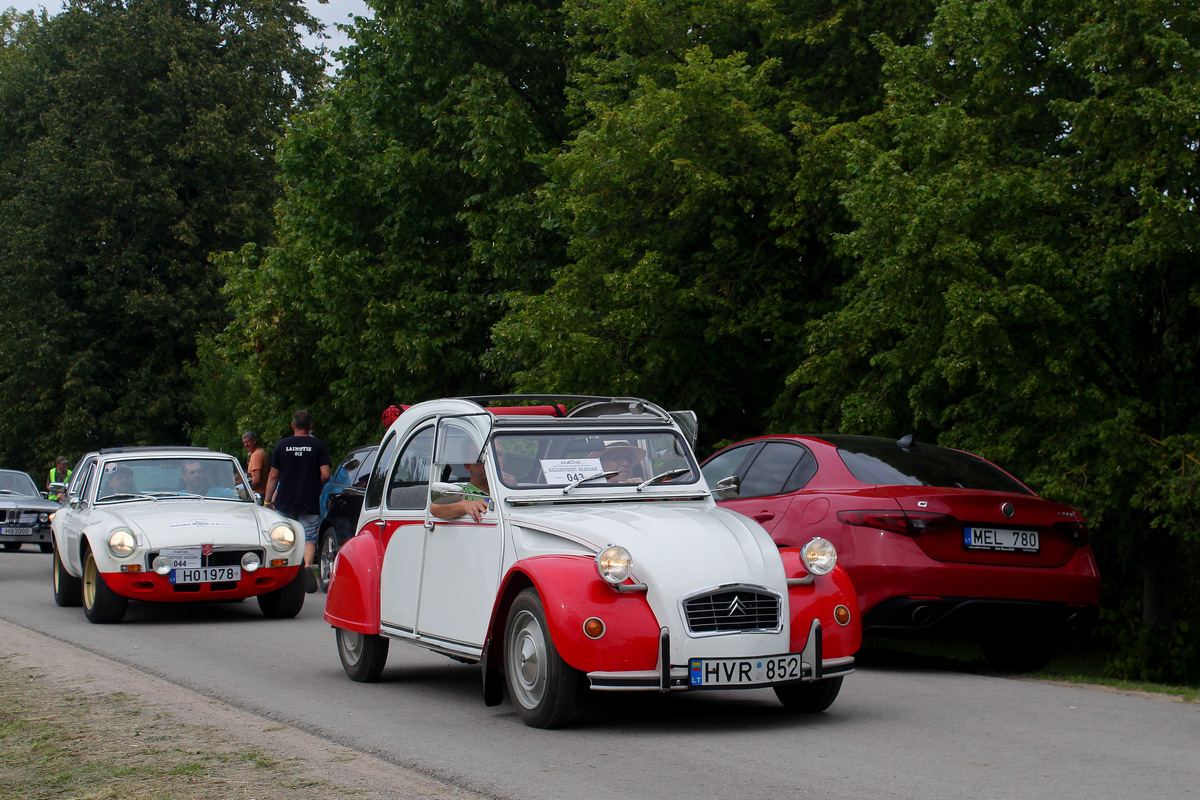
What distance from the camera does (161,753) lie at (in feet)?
20.0

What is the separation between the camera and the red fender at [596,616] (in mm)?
6309

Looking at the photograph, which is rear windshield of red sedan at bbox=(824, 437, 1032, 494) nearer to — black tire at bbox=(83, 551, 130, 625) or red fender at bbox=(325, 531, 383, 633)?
red fender at bbox=(325, 531, 383, 633)

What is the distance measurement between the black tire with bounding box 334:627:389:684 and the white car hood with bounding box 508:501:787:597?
181cm

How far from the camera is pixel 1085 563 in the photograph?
9047 millimetres

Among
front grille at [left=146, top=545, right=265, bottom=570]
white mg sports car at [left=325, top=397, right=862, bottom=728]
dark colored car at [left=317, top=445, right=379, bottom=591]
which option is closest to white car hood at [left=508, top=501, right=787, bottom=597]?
white mg sports car at [left=325, top=397, right=862, bottom=728]

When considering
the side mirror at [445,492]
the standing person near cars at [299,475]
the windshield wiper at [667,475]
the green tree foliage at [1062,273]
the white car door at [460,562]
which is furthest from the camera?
A: the standing person near cars at [299,475]

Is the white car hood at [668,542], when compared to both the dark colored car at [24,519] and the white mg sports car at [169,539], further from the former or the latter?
the dark colored car at [24,519]

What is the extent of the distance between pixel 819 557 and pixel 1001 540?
237 centimetres

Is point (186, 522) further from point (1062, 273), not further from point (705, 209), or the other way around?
point (705, 209)

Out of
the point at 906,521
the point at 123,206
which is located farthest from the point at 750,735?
the point at 123,206

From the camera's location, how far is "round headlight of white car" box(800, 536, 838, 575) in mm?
6914

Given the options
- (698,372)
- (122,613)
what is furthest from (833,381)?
(122,613)

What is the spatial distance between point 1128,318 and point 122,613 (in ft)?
32.6

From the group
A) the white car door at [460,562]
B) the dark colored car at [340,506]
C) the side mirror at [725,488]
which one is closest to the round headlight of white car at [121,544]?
the dark colored car at [340,506]
